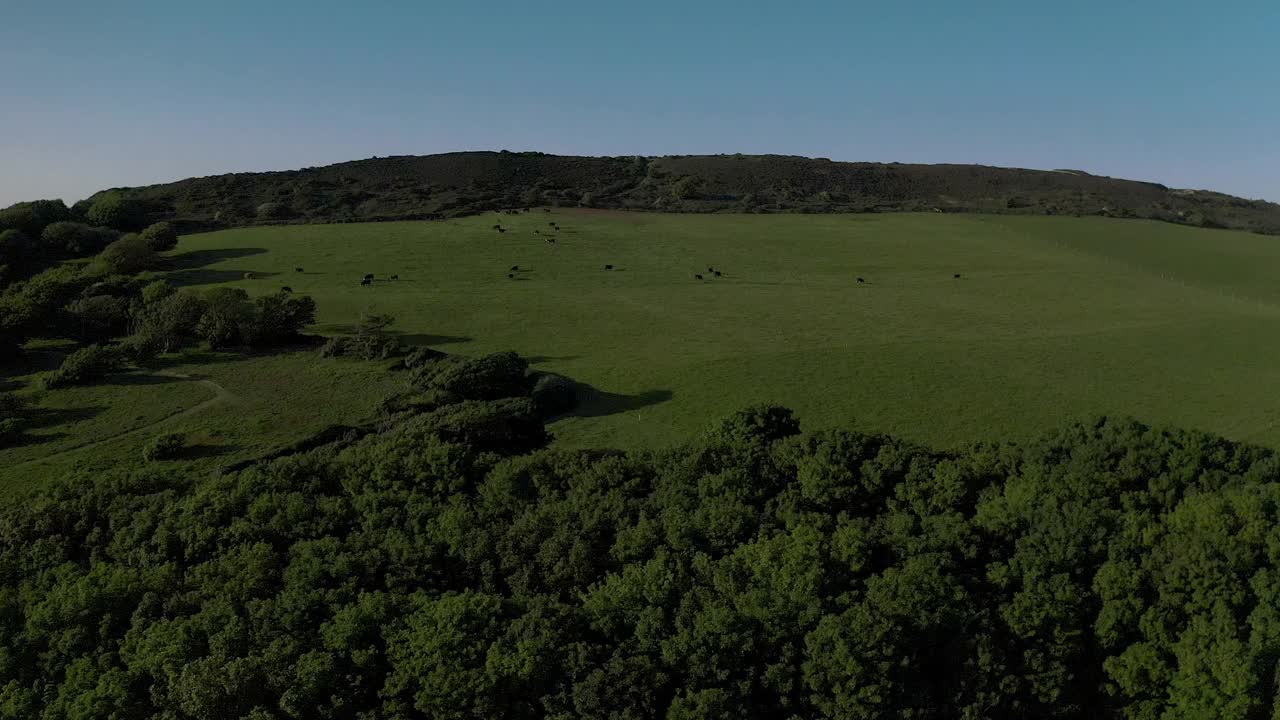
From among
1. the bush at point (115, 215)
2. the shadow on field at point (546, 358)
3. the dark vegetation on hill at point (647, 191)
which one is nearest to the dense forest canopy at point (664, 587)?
the shadow on field at point (546, 358)

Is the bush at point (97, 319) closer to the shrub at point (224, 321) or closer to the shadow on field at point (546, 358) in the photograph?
the shrub at point (224, 321)

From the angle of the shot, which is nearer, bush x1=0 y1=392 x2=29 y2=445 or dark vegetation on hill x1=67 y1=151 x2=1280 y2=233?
bush x1=0 y1=392 x2=29 y2=445

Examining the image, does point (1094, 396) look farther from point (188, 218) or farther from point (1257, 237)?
point (188, 218)

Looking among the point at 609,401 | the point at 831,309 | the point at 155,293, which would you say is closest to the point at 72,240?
the point at 155,293

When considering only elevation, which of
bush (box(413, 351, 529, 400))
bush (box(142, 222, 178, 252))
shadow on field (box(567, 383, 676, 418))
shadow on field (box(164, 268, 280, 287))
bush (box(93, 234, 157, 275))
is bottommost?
shadow on field (box(567, 383, 676, 418))

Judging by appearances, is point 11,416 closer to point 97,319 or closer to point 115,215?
point 97,319

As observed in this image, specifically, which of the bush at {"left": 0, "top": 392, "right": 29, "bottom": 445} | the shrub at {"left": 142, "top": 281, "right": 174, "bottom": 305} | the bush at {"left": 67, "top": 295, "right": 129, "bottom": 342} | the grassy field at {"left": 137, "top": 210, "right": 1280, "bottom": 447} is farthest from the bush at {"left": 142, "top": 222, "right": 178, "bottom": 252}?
the bush at {"left": 0, "top": 392, "right": 29, "bottom": 445}

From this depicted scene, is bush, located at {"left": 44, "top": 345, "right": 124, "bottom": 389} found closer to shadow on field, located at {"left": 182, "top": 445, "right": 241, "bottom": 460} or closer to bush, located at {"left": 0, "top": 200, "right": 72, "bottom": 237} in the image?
shadow on field, located at {"left": 182, "top": 445, "right": 241, "bottom": 460}
